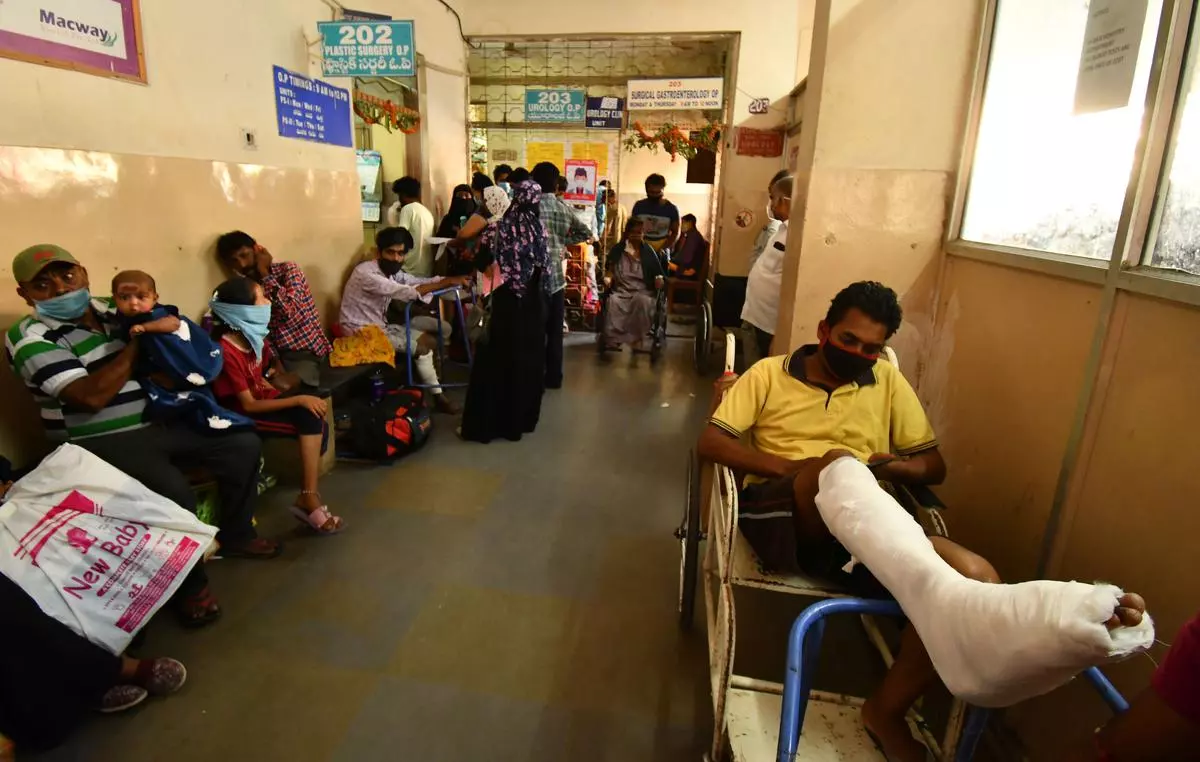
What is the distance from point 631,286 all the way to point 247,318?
3.47 metres

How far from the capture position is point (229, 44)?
3111 millimetres

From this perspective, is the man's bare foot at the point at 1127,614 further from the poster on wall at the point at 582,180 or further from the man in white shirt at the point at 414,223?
the poster on wall at the point at 582,180

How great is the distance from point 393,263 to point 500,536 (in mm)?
2029

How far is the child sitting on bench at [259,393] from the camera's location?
264cm

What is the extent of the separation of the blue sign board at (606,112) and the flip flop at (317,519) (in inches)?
239

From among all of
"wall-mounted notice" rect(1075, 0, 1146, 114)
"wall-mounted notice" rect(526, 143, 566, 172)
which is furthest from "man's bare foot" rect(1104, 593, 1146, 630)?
"wall-mounted notice" rect(526, 143, 566, 172)

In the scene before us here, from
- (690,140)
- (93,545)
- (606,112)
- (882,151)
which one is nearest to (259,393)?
(93,545)

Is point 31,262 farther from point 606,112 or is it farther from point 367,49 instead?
point 606,112

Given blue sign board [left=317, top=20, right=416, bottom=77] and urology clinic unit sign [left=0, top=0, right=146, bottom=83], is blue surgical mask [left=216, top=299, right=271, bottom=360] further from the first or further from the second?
blue sign board [left=317, top=20, right=416, bottom=77]

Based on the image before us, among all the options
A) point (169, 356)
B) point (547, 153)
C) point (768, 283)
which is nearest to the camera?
point (169, 356)

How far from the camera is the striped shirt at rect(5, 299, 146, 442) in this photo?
1.98 metres

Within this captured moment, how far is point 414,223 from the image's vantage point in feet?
16.5

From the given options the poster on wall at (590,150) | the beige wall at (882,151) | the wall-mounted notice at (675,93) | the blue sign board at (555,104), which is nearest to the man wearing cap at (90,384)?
the beige wall at (882,151)

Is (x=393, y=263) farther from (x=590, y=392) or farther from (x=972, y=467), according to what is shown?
(x=972, y=467)
